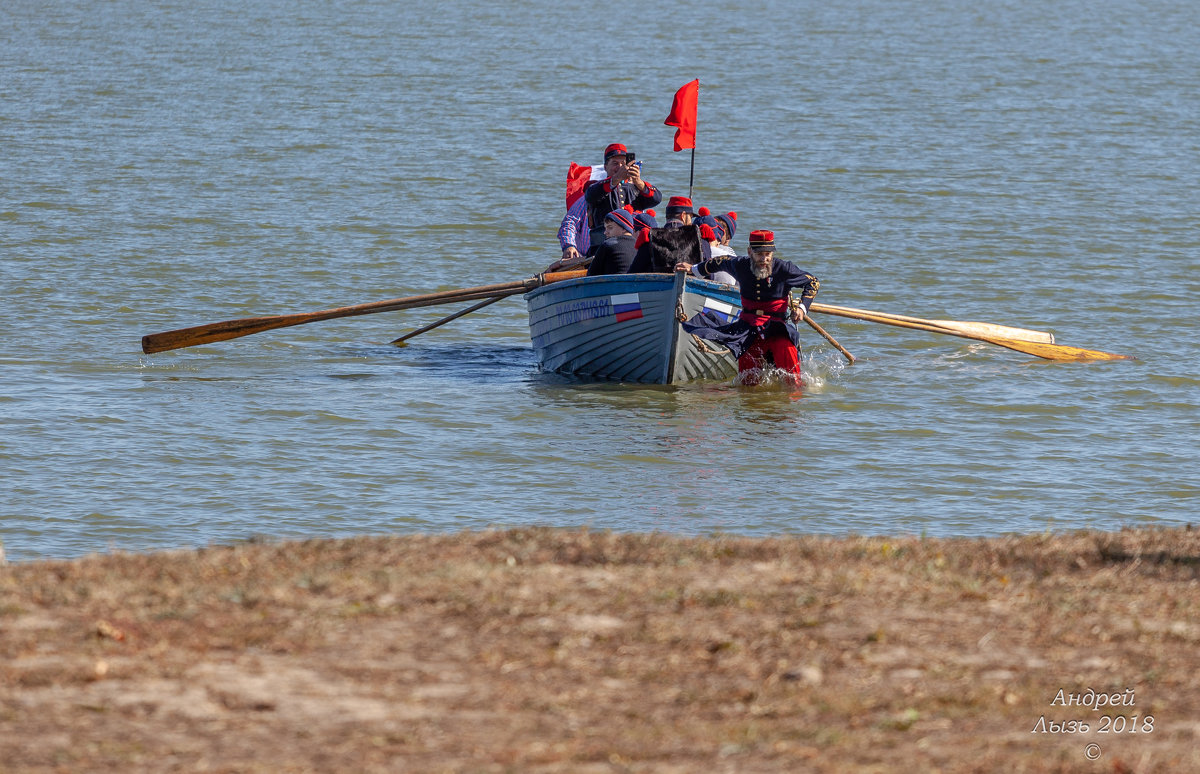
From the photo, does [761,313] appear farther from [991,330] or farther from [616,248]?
[991,330]

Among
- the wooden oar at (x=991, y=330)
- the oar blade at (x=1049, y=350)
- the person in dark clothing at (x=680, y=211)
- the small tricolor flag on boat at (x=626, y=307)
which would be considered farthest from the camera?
the oar blade at (x=1049, y=350)

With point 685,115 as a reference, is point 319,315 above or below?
below

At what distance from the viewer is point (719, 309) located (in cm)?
1510

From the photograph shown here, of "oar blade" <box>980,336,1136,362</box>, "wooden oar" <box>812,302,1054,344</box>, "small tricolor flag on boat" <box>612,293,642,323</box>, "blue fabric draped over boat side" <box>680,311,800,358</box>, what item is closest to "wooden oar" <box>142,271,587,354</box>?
"small tricolor flag on boat" <box>612,293,642,323</box>

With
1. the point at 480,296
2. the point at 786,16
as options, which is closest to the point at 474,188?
the point at 480,296

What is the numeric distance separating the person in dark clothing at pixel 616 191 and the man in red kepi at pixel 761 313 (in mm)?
1489

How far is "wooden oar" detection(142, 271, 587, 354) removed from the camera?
15891mm

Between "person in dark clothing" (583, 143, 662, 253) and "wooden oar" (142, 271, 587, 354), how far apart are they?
2.78ft

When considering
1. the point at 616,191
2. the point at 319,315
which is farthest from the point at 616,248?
the point at 319,315

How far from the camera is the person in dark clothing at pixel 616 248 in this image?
15289 millimetres

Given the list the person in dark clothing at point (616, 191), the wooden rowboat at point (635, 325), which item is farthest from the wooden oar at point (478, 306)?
the wooden rowboat at point (635, 325)

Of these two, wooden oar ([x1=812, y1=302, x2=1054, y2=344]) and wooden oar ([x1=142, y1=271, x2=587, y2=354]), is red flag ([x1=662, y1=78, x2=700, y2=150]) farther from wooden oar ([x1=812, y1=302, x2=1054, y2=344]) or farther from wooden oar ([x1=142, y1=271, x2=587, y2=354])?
wooden oar ([x1=812, y1=302, x2=1054, y2=344])

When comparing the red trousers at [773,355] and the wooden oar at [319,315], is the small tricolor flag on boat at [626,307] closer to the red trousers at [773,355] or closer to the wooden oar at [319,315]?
the wooden oar at [319,315]

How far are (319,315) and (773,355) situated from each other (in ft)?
15.9
